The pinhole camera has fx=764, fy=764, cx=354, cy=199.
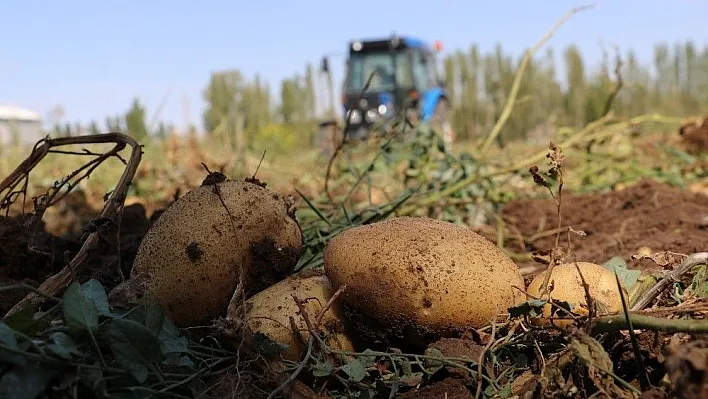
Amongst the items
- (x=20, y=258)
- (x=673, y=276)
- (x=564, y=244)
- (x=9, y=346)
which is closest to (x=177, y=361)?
(x=9, y=346)

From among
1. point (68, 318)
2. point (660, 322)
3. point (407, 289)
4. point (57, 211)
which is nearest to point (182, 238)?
point (68, 318)

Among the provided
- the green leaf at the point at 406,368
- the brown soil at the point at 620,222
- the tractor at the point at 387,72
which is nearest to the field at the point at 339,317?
the green leaf at the point at 406,368

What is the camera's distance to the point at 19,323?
1.40 m

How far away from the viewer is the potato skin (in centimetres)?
180

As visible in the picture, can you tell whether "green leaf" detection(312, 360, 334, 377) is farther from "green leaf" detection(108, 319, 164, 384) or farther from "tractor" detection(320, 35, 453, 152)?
"tractor" detection(320, 35, 453, 152)

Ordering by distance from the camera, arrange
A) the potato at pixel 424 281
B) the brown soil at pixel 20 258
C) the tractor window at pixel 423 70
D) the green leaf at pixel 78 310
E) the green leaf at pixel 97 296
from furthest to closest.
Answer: the tractor window at pixel 423 70 < the brown soil at pixel 20 258 < the potato at pixel 424 281 < the green leaf at pixel 97 296 < the green leaf at pixel 78 310

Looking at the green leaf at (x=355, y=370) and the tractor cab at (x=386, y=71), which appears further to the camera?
the tractor cab at (x=386, y=71)

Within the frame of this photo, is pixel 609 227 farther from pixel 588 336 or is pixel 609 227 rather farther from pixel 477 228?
pixel 588 336

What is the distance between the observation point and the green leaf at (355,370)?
1.55 metres

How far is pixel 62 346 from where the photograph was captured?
138cm

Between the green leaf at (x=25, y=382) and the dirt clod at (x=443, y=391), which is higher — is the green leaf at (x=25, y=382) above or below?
above

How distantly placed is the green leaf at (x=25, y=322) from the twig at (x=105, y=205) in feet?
1.00

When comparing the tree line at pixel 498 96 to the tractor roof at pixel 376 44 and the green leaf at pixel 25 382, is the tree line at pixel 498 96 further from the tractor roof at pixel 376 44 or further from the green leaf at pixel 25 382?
the green leaf at pixel 25 382

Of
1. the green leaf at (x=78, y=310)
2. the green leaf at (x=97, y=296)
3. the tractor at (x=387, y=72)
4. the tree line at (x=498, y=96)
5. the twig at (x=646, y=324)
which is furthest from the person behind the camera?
the tree line at (x=498, y=96)
